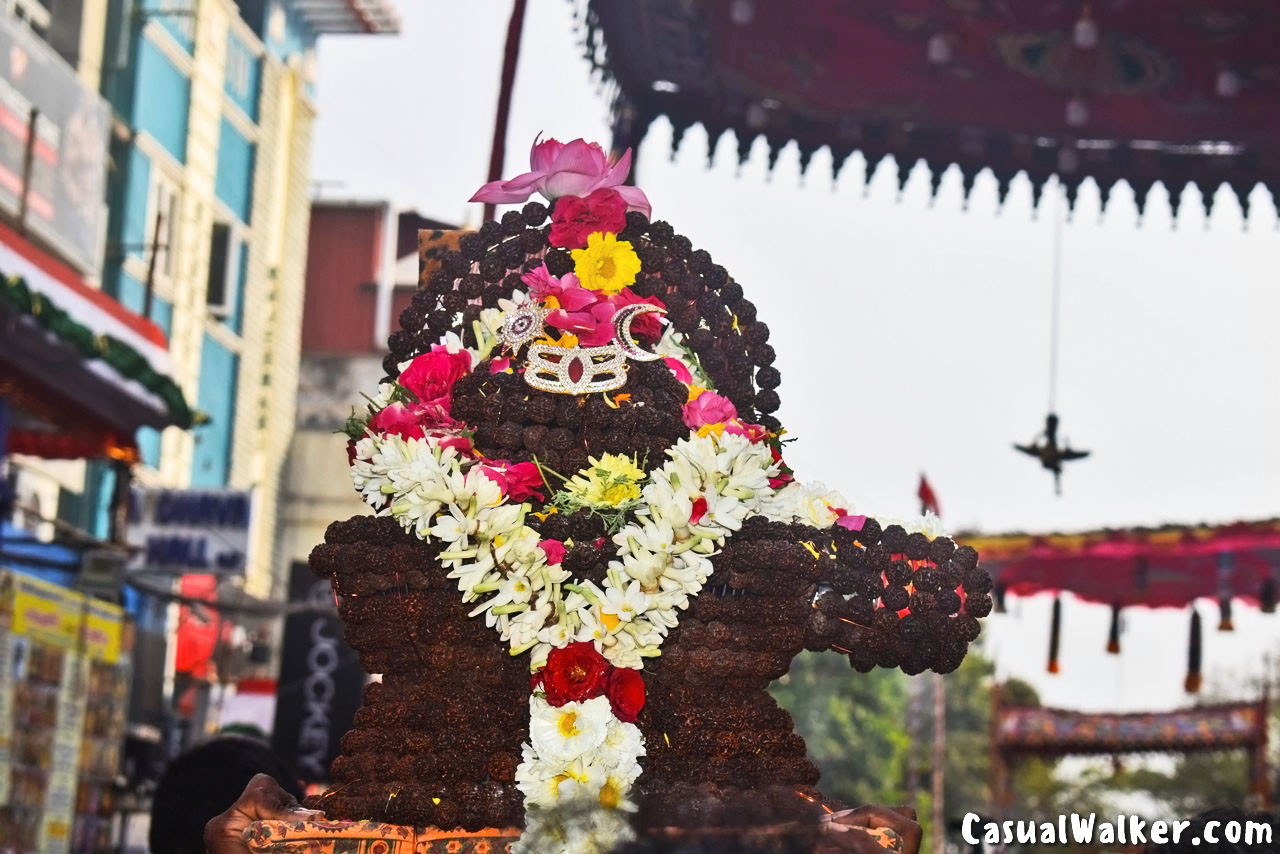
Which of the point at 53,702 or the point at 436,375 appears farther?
the point at 53,702

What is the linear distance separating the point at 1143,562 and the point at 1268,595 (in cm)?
113

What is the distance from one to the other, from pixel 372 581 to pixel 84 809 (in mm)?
10910

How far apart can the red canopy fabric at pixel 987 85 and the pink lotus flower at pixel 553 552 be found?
4424 millimetres

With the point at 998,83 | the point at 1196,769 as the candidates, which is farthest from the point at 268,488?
the point at 1196,769

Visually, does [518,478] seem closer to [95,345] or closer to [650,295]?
[650,295]

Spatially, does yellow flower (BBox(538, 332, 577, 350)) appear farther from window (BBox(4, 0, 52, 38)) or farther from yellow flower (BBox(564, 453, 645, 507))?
window (BBox(4, 0, 52, 38))

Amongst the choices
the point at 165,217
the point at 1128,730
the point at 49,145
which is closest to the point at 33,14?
the point at 165,217

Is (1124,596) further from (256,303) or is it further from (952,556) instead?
(256,303)

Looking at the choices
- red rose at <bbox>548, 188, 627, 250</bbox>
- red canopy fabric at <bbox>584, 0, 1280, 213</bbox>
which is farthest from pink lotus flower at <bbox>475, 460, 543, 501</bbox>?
red canopy fabric at <bbox>584, 0, 1280, 213</bbox>

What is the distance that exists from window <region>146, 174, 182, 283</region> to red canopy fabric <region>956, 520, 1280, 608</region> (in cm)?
1254

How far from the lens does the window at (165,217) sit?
23562mm

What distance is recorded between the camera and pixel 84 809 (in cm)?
1345

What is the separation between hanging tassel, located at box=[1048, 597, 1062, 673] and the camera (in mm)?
16156

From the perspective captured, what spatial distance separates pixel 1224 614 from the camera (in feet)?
52.2
